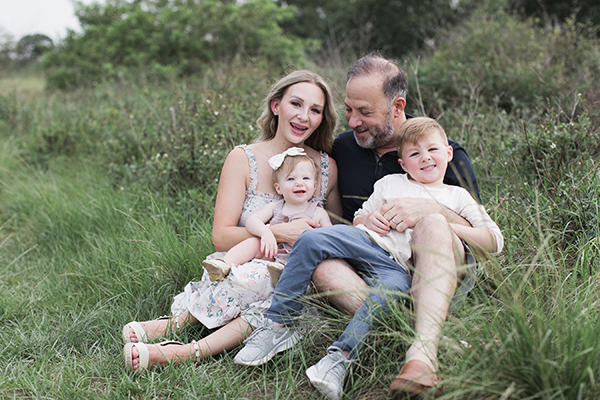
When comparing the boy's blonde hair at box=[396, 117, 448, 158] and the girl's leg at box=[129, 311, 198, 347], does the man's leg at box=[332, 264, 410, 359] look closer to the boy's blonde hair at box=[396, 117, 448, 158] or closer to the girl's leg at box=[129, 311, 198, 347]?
the boy's blonde hair at box=[396, 117, 448, 158]

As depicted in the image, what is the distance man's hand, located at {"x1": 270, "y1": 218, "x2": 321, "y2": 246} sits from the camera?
112 inches

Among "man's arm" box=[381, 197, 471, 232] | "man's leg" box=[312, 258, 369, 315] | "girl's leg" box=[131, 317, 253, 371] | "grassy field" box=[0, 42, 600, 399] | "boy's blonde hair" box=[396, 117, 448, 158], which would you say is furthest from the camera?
"boy's blonde hair" box=[396, 117, 448, 158]

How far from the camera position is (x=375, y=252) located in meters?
2.49

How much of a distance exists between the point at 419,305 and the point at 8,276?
11.3 ft

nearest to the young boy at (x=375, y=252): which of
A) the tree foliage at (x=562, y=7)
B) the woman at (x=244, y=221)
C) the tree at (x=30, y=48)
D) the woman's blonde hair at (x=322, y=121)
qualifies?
the woman at (x=244, y=221)

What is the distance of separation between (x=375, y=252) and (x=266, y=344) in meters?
0.75

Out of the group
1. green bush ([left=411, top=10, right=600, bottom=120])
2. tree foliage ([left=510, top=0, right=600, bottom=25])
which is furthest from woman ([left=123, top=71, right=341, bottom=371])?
tree foliage ([left=510, top=0, right=600, bottom=25])

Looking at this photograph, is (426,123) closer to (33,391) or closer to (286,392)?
(286,392)

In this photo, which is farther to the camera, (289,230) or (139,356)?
(289,230)

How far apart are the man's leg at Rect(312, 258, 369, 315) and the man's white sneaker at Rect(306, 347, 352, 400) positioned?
10.9 inches

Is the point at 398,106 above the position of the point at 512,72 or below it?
below

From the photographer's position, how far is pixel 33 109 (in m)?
8.46

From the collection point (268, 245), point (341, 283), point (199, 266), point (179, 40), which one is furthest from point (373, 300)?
point (179, 40)

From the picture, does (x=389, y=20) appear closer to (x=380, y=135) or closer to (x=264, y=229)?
(x=380, y=135)
